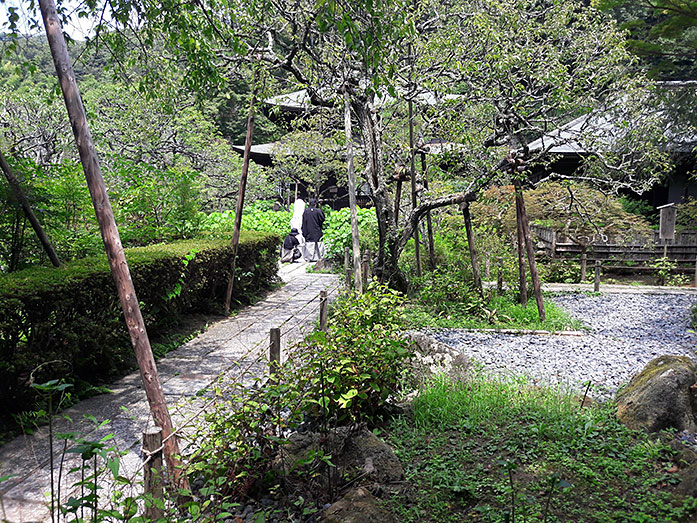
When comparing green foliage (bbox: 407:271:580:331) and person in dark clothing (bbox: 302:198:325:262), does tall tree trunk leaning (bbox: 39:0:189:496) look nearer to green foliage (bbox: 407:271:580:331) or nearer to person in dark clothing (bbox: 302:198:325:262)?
green foliage (bbox: 407:271:580:331)

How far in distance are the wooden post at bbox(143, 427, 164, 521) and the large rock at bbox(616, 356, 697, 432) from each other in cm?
334

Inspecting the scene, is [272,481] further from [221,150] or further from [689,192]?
[689,192]

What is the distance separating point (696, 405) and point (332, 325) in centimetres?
297

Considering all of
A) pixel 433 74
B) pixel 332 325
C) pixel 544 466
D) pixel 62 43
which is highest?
pixel 433 74

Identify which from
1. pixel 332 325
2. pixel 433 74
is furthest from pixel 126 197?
pixel 433 74

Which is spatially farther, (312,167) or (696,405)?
(312,167)

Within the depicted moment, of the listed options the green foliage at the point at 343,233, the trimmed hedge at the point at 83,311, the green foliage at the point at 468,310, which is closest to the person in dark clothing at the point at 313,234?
the green foliage at the point at 343,233

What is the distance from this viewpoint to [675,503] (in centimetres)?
275

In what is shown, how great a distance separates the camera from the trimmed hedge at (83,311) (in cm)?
384

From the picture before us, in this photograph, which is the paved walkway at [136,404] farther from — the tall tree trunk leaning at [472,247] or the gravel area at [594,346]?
the tall tree trunk leaning at [472,247]

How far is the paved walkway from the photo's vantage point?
2973 millimetres

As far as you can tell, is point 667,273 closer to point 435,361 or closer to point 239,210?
point 435,361

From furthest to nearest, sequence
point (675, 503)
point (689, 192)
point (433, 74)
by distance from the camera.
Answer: point (689, 192) < point (433, 74) < point (675, 503)

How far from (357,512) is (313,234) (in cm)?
1137
